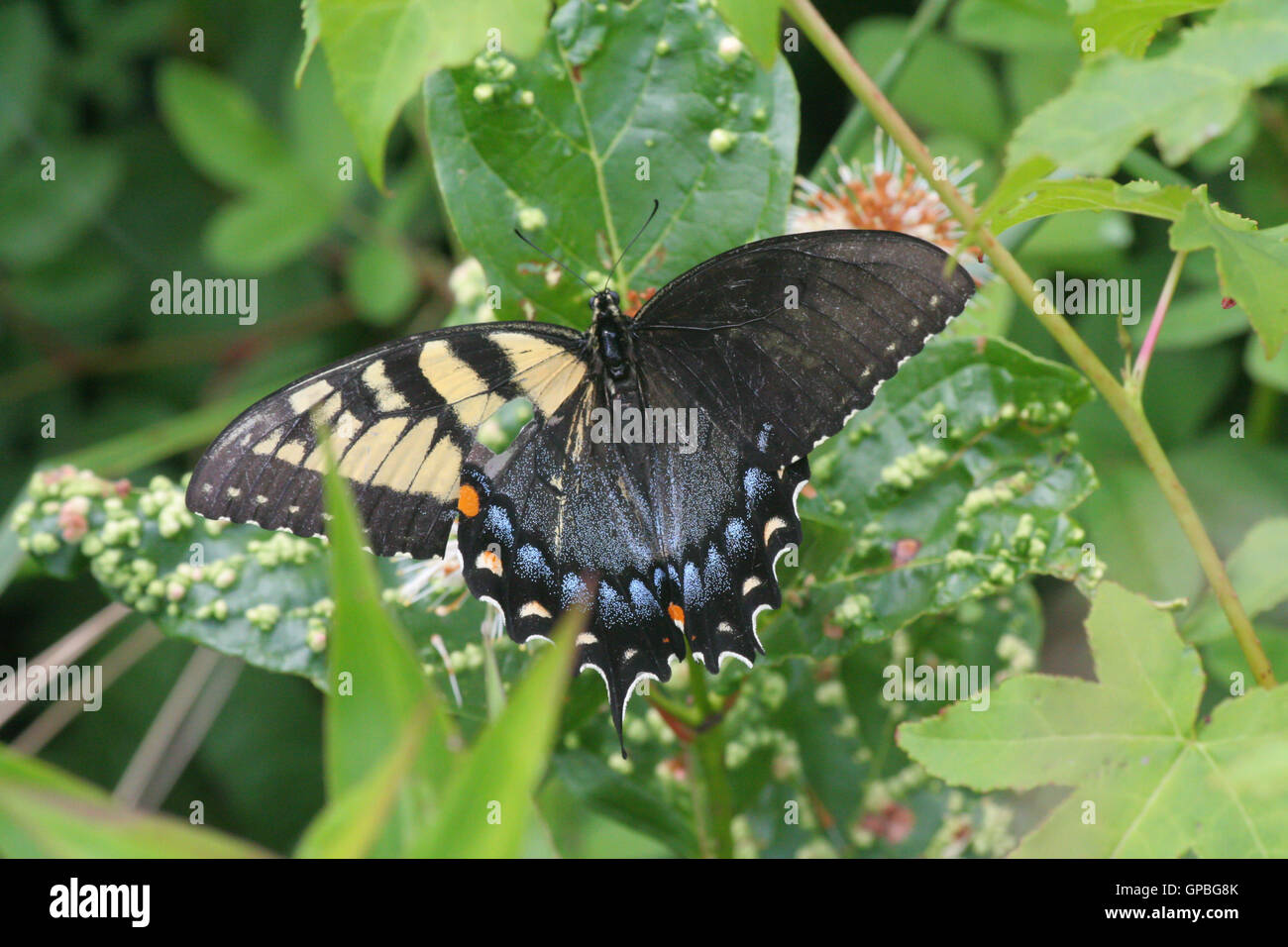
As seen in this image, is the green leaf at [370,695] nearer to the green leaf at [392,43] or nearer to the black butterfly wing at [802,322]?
the green leaf at [392,43]

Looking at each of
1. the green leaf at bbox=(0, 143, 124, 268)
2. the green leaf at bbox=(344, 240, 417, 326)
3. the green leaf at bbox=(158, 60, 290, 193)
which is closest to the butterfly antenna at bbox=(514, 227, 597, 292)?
the green leaf at bbox=(344, 240, 417, 326)

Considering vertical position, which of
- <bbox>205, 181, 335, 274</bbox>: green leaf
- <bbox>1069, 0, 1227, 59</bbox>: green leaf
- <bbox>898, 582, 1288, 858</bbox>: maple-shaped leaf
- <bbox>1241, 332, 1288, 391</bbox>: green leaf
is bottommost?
<bbox>898, 582, 1288, 858</bbox>: maple-shaped leaf

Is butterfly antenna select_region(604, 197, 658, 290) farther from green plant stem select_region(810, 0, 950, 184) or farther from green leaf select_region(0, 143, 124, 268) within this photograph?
green leaf select_region(0, 143, 124, 268)

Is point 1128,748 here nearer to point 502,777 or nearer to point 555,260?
point 502,777

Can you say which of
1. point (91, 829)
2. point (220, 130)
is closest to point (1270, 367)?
point (91, 829)

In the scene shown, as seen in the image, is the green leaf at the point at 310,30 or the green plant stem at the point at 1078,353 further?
the green plant stem at the point at 1078,353

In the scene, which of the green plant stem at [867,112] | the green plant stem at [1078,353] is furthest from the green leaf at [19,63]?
the green plant stem at [1078,353]

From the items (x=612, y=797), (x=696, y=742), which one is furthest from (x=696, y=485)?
(x=612, y=797)
